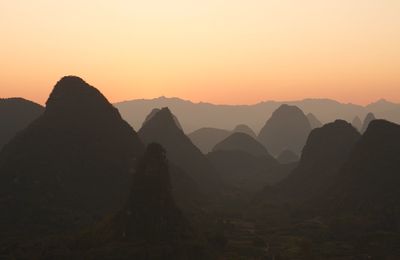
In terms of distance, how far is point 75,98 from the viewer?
10644 cm

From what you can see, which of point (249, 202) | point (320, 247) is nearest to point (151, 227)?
point (320, 247)

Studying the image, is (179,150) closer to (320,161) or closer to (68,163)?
(320,161)

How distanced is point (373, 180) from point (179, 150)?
208 ft

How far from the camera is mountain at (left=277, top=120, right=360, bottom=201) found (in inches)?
4788

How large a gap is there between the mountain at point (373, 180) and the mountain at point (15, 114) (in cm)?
8853

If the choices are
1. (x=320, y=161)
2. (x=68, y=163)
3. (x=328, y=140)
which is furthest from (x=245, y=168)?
(x=68, y=163)

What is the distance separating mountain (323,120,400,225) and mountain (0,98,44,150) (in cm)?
8853

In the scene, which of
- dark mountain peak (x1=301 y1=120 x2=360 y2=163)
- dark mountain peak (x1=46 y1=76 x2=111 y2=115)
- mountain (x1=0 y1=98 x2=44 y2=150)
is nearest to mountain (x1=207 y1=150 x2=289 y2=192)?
dark mountain peak (x1=301 y1=120 x2=360 y2=163)

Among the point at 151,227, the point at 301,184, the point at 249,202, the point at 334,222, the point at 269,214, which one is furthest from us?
the point at 301,184

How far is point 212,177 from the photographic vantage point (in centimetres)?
14275

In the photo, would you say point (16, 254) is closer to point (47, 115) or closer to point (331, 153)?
point (47, 115)

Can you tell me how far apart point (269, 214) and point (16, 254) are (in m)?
53.6

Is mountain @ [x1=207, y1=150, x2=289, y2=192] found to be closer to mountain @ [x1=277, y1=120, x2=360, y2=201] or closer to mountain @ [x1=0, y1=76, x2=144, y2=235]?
mountain @ [x1=277, y1=120, x2=360, y2=201]

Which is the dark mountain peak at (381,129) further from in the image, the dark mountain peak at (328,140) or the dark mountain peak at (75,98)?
the dark mountain peak at (75,98)
